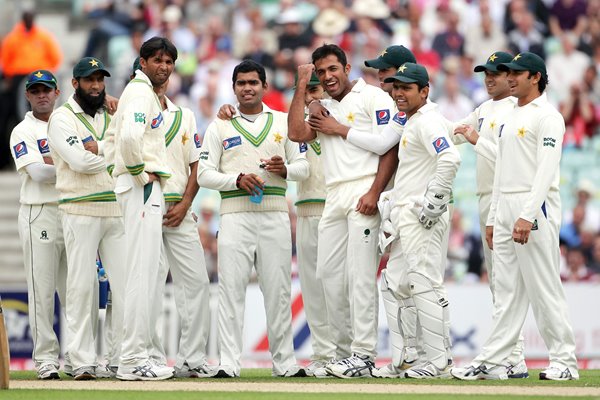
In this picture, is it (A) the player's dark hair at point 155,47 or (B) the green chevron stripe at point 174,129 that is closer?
(A) the player's dark hair at point 155,47

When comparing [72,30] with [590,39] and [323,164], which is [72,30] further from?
[323,164]

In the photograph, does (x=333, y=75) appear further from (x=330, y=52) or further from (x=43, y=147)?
(x=43, y=147)

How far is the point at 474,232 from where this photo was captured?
17.8 m

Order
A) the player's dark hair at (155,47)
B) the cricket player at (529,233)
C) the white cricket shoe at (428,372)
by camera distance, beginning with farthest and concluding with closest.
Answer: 1. the player's dark hair at (155,47)
2. the white cricket shoe at (428,372)
3. the cricket player at (529,233)

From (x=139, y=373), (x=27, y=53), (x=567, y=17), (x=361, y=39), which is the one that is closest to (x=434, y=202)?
(x=139, y=373)

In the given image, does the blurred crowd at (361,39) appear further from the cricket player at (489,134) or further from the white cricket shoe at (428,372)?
the white cricket shoe at (428,372)

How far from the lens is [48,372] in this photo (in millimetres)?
10344

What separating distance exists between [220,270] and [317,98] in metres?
1.86

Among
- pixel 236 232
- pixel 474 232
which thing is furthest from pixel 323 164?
pixel 474 232

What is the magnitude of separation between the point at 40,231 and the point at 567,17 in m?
12.4

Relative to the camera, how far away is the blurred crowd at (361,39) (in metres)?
19.6

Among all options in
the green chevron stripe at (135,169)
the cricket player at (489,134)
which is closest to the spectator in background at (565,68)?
the cricket player at (489,134)

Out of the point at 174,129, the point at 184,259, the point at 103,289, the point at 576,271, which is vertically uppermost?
the point at 174,129

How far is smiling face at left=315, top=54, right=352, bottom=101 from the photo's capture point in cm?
1034
